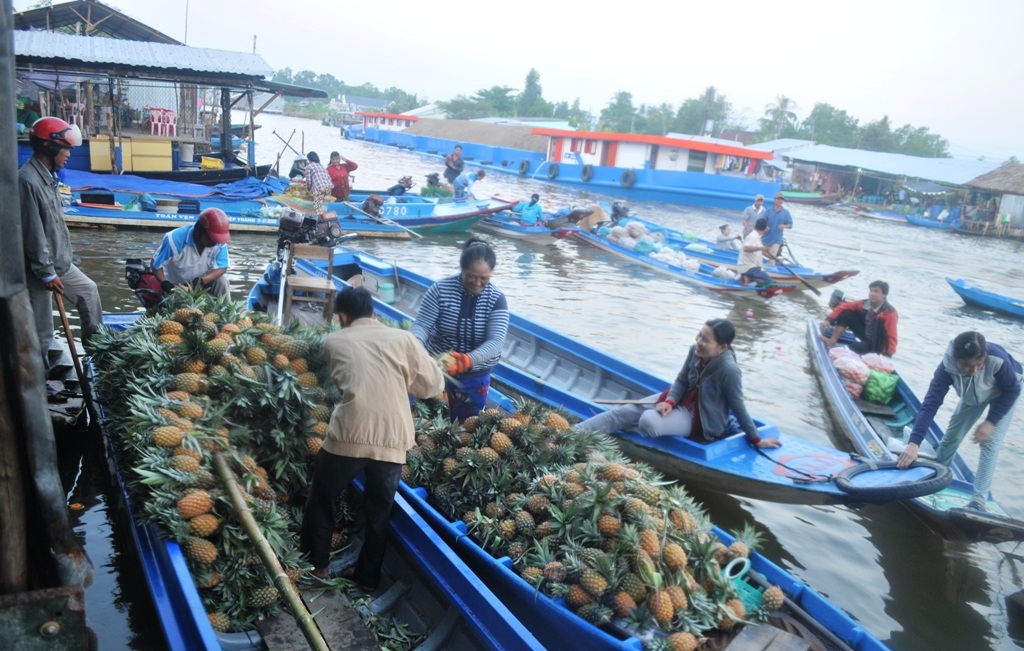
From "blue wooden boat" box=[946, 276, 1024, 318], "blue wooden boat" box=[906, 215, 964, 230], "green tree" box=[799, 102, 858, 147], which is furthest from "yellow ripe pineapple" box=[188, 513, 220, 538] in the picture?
"green tree" box=[799, 102, 858, 147]

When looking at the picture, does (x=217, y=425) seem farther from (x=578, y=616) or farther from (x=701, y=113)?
(x=701, y=113)

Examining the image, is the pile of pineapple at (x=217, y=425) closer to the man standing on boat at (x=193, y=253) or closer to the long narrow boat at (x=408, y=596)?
the long narrow boat at (x=408, y=596)

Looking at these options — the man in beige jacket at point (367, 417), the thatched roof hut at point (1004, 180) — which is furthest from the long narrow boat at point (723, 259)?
the thatched roof hut at point (1004, 180)

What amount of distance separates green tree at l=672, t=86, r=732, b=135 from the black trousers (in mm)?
68656

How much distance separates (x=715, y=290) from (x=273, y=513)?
12580mm

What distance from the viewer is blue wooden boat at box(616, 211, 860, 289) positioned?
578 inches

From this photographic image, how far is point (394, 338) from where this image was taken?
3494 millimetres

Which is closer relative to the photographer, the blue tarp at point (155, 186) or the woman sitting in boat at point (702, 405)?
the woman sitting in boat at point (702, 405)

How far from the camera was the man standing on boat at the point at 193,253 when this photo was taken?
225 inches

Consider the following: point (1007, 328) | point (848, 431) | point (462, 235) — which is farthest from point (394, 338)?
point (1007, 328)

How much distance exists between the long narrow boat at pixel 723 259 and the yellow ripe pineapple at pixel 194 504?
42.1ft

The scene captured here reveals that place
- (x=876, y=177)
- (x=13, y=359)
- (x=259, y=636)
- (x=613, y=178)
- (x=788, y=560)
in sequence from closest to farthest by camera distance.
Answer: (x=13, y=359) → (x=259, y=636) → (x=788, y=560) → (x=613, y=178) → (x=876, y=177)

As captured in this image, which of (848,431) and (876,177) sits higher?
(876,177)

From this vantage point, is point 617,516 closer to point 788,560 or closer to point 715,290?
point 788,560
